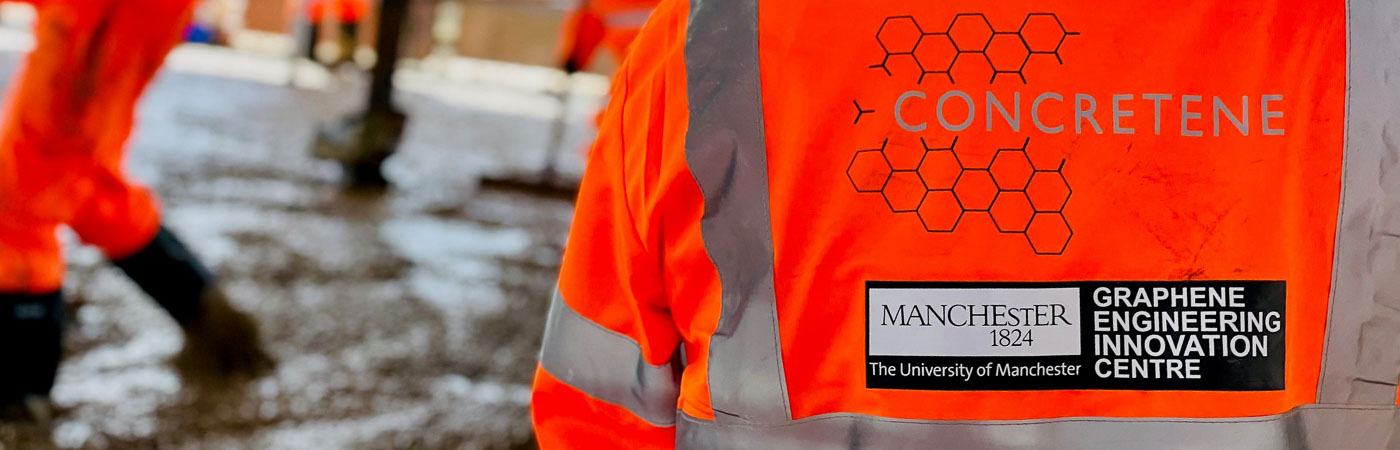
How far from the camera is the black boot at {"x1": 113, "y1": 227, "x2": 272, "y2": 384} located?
7.35 ft

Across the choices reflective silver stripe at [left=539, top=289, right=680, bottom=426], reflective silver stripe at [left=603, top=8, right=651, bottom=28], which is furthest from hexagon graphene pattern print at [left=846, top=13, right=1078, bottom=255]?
reflective silver stripe at [left=603, top=8, right=651, bottom=28]

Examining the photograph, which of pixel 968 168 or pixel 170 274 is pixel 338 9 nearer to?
pixel 170 274

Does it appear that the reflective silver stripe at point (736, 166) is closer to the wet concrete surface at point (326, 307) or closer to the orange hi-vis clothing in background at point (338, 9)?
the wet concrete surface at point (326, 307)

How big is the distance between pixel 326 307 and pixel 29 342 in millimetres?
906

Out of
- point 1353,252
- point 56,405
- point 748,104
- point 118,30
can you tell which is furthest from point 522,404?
point 1353,252

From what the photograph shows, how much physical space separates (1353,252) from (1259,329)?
0.08 m

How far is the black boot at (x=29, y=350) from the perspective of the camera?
6.33 ft

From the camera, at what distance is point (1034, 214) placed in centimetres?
81

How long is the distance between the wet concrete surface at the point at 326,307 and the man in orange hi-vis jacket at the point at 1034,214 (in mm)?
1376

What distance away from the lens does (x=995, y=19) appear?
809 millimetres

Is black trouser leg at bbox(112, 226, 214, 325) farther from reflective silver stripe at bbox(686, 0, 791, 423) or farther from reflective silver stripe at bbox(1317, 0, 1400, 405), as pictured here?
reflective silver stripe at bbox(1317, 0, 1400, 405)

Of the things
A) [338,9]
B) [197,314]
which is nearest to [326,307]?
[197,314]

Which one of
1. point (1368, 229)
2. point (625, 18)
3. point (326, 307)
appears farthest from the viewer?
point (625, 18)

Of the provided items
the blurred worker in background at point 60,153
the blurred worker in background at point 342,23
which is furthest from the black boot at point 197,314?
the blurred worker in background at point 342,23
